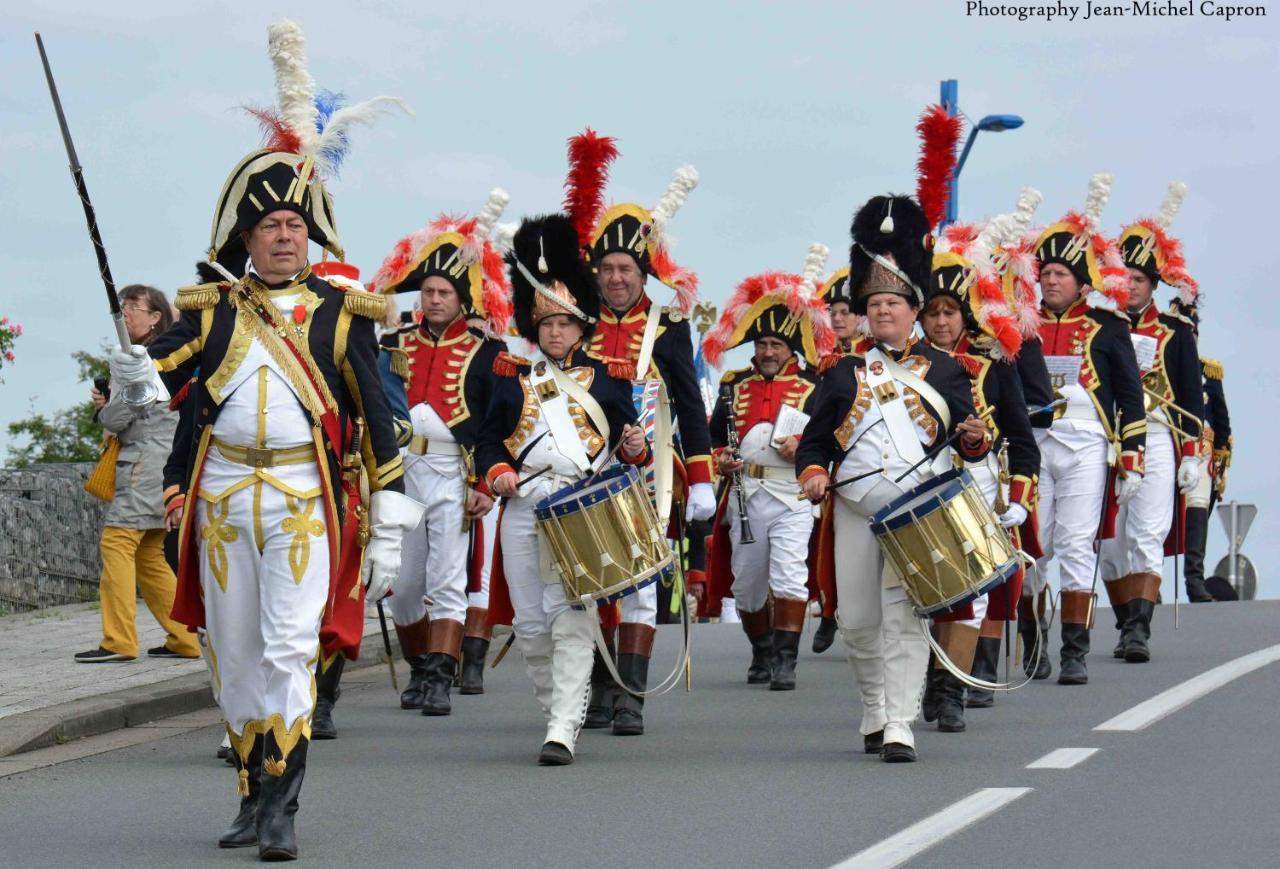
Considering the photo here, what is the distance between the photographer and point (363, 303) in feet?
27.1

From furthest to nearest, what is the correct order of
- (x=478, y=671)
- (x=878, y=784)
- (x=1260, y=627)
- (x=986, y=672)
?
(x=1260, y=627)
(x=478, y=671)
(x=986, y=672)
(x=878, y=784)

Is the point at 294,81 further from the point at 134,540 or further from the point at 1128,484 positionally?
the point at 1128,484

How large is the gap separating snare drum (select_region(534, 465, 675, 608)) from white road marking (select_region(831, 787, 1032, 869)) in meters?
1.83

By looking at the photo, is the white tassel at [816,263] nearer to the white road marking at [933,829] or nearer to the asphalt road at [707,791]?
the asphalt road at [707,791]

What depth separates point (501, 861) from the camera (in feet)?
26.1

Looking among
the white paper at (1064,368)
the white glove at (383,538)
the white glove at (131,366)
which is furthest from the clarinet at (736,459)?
the white glove at (131,366)

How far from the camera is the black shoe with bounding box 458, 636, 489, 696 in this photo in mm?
13469

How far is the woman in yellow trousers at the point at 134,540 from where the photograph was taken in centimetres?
1403

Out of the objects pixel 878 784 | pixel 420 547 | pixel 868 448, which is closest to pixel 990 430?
pixel 868 448

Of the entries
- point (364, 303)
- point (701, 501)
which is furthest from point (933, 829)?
point (701, 501)

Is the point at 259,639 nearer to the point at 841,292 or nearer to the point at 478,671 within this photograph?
the point at 478,671

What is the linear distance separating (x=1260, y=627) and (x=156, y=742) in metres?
8.51

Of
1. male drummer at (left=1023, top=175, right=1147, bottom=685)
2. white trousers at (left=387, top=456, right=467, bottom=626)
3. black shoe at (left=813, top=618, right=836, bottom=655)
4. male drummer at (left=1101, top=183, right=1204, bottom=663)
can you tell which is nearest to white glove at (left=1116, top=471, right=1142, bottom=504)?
male drummer at (left=1023, top=175, right=1147, bottom=685)

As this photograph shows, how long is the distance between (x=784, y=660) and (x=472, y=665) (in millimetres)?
1743
